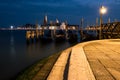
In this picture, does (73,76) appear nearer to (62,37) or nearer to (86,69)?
(86,69)

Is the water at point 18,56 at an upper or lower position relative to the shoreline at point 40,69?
lower

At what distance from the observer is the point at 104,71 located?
220 inches

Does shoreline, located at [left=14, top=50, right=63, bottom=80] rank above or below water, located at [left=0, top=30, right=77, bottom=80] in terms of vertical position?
above

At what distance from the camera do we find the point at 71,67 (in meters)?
5.80

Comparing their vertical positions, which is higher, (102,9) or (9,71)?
(102,9)

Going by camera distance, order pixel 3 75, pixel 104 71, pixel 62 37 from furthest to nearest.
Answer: pixel 62 37, pixel 3 75, pixel 104 71

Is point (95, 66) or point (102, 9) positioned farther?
point (102, 9)

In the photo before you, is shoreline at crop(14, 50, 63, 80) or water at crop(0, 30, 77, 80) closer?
shoreline at crop(14, 50, 63, 80)

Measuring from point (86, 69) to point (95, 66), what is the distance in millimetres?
678

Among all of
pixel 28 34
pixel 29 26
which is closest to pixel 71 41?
pixel 28 34

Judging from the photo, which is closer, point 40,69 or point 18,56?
point 40,69

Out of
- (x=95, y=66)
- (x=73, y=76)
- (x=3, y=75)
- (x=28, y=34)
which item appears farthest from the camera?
(x=28, y=34)

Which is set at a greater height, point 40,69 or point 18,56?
point 40,69

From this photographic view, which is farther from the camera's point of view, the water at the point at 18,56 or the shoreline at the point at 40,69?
the water at the point at 18,56
